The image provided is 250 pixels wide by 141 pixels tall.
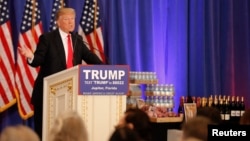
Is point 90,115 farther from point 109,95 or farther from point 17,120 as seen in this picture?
point 17,120

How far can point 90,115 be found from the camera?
510 centimetres

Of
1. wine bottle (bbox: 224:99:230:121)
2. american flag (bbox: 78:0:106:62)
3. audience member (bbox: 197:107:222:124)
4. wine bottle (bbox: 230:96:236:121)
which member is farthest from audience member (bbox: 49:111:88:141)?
wine bottle (bbox: 230:96:236:121)

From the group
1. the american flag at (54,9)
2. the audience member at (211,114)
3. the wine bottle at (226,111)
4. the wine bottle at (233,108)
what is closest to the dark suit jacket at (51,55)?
the american flag at (54,9)

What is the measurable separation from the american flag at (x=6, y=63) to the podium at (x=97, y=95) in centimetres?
219

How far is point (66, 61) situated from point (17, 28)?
1635 millimetres

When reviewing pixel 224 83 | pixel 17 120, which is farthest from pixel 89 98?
pixel 224 83

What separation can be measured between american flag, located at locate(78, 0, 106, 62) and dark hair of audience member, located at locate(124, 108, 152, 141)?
438 centimetres

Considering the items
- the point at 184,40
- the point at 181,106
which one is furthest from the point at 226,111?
the point at 184,40

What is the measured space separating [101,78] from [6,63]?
107 inches

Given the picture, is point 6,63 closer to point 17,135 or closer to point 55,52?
point 55,52

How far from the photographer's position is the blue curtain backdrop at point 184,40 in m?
8.12

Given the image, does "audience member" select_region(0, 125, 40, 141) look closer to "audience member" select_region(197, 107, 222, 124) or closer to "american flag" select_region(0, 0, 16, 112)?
"audience member" select_region(197, 107, 222, 124)

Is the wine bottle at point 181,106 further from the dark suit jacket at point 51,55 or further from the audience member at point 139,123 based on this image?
the audience member at point 139,123

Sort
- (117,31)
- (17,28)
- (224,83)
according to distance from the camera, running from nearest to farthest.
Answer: (17,28)
(117,31)
(224,83)
